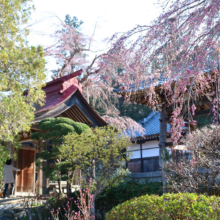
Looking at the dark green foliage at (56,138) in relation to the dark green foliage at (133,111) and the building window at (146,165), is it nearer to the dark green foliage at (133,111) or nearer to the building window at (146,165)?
the building window at (146,165)

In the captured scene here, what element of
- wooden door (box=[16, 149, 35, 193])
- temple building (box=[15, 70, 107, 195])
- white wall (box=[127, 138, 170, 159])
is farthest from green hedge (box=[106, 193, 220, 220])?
white wall (box=[127, 138, 170, 159])

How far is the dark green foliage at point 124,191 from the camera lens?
33.0 feet

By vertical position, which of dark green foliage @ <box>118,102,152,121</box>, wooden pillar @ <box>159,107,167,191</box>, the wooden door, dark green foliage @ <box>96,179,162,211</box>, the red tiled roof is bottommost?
dark green foliage @ <box>96,179,162,211</box>

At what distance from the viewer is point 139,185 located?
1059 cm

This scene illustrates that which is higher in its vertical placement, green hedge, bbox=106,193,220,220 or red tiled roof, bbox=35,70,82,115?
red tiled roof, bbox=35,70,82,115

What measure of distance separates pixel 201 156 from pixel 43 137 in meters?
5.58

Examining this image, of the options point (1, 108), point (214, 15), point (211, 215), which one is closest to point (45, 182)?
point (1, 108)

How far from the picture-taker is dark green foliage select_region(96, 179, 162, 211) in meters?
10.1

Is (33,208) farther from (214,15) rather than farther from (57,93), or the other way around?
(214,15)

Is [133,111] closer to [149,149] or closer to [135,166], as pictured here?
[135,166]

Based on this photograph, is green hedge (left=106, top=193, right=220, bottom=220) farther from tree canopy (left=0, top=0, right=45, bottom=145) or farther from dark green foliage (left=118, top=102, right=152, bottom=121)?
dark green foliage (left=118, top=102, right=152, bottom=121)

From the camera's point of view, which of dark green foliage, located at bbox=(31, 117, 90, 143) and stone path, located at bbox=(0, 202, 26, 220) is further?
dark green foliage, located at bbox=(31, 117, 90, 143)

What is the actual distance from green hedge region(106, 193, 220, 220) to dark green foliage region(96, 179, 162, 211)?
470 cm

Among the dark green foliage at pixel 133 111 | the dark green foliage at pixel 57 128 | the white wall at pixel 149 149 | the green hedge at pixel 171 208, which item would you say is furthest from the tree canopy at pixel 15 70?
the dark green foliage at pixel 133 111
